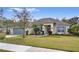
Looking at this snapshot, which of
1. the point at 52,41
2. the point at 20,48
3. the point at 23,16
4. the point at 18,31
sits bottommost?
the point at 20,48

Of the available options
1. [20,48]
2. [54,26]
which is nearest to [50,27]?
[54,26]

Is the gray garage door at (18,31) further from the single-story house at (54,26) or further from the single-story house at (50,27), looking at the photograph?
the single-story house at (54,26)

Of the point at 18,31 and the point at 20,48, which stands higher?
the point at 18,31

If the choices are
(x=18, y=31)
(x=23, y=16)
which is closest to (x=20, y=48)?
(x=18, y=31)

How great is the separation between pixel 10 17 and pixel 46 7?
1.97 ft

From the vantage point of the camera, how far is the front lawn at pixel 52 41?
20.2ft

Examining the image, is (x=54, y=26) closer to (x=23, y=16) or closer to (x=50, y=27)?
(x=50, y=27)

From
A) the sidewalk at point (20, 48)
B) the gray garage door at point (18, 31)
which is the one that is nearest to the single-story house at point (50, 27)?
the gray garage door at point (18, 31)

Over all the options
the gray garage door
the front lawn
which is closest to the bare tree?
the gray garage door

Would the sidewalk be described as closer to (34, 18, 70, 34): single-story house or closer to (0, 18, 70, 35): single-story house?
(0, 18, 70, 35): single-story house

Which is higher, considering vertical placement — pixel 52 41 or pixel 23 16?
pixel 23 16

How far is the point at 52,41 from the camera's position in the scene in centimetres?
621
